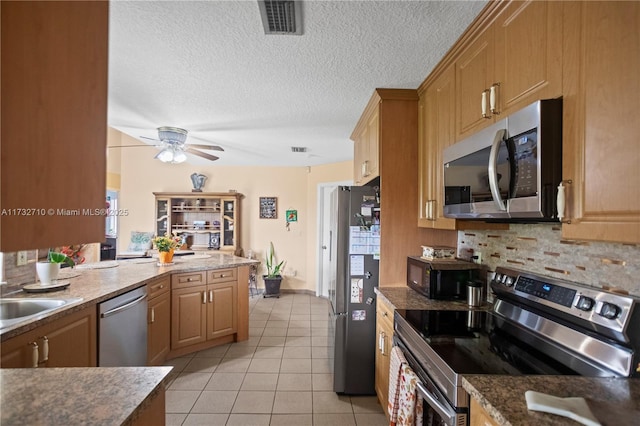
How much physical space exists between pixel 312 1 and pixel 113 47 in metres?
1.18

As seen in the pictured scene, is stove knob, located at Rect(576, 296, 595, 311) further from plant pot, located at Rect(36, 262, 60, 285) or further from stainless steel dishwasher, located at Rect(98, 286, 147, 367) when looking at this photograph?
plant pot, located at Rect(36, 262, 60, 285)

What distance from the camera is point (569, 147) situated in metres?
0.94

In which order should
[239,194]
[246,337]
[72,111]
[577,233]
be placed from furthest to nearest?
1. [239,194]
2. [246,337]
3. [577,233]
4. [72,111]

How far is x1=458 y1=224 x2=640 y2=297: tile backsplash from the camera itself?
41.8 inches

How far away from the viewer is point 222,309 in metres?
3.16

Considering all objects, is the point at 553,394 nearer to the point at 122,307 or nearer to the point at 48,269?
the point at 122,307

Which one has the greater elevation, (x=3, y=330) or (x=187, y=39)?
(x=187, y=39)

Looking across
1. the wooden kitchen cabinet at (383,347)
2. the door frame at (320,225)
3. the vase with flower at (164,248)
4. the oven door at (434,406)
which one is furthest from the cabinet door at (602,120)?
the door frame at (320,225)

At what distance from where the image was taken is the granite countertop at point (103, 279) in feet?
5.10

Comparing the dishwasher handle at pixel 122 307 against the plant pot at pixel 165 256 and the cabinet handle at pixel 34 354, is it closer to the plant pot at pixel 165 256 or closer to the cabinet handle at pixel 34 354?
the cabinet handle at pixel 34 354

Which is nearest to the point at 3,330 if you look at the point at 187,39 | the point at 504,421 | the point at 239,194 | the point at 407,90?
the point at 187,39

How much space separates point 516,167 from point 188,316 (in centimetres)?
301

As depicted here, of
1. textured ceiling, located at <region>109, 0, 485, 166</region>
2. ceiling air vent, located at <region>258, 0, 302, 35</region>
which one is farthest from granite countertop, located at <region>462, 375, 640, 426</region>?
ceiling air vent, located at <region>258, 0, 302, 35</region>

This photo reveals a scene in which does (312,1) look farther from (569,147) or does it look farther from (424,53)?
Result: (569,147)
